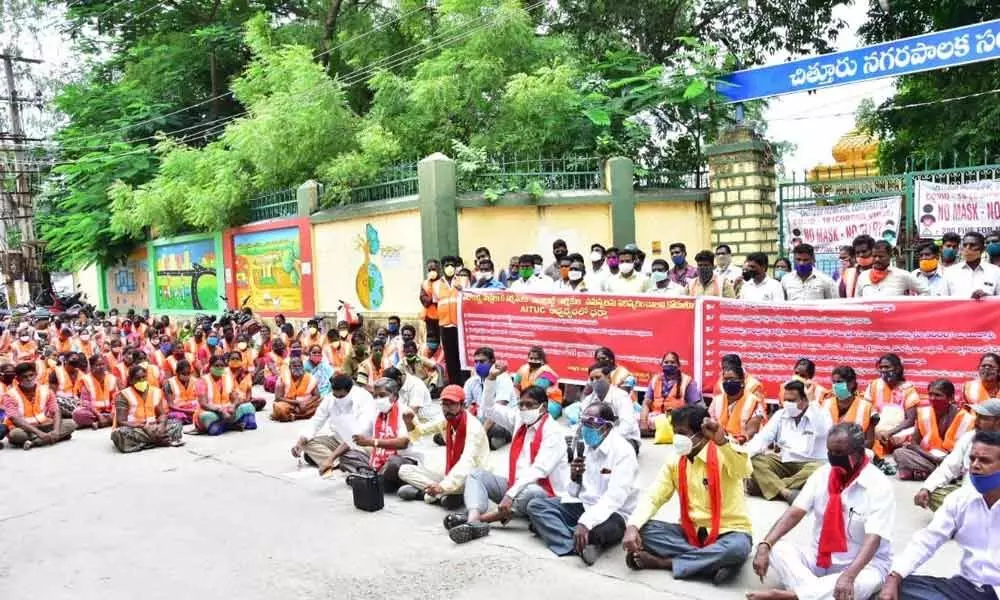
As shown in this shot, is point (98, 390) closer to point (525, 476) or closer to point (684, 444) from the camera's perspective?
point (525, 476)

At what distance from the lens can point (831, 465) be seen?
15.5ft

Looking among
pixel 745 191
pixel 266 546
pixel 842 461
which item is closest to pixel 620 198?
pixel 745 191

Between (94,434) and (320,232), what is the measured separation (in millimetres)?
6924

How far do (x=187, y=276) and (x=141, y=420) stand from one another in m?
13.4

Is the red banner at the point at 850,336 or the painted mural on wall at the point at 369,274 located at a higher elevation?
the painted mural on wall at the point at 369,274

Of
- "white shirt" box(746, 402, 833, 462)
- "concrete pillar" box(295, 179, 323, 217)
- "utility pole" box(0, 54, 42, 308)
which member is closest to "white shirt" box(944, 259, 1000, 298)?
"white shirt" box(746, 402, 833, 462)

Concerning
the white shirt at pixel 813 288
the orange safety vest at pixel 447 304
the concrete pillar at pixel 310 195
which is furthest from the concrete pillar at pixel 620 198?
the concrete pillar at pixel 310 195

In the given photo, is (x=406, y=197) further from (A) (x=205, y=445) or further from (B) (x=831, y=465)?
(B) (x=831, y=465)

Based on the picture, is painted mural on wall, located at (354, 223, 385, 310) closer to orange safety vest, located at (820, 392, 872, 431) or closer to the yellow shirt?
orange safety vest, located at (820, 392, 872, 431)

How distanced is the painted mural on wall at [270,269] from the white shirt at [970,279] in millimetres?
12910

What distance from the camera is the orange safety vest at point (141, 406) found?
34.2ft

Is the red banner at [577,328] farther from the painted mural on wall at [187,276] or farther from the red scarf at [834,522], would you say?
the painted mural on wall at [187,276]

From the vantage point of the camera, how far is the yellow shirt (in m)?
5.31

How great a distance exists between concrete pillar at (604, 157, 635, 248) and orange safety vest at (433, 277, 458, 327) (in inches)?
158
